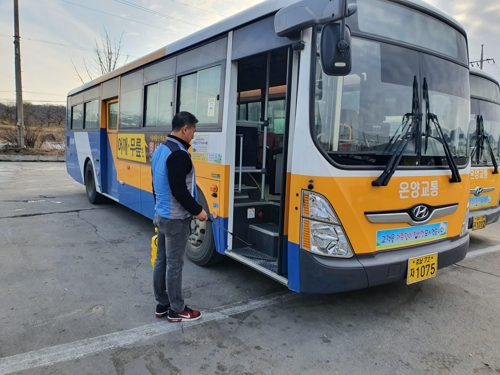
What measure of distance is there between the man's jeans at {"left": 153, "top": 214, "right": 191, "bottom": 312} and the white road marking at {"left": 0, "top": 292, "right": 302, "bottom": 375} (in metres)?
0.23

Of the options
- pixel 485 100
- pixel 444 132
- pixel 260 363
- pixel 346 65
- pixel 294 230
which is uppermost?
pixel 485 100

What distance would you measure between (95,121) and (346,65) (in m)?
6.71

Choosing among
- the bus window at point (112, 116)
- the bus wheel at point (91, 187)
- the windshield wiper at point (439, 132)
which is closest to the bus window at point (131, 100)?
the bus window at point (112, 116)

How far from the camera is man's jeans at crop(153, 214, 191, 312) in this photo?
307cm

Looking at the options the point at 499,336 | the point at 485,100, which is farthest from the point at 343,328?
the point at 485,100

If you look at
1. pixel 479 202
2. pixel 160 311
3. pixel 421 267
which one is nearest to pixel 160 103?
pixel 160 311

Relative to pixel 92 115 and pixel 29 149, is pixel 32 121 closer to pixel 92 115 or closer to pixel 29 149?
pixel 29 149

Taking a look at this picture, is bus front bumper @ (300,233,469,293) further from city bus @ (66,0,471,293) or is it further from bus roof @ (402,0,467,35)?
bus roof @ (402,0,467,35)

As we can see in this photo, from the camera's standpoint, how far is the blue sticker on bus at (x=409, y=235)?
122 inches

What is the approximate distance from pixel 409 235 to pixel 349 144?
1.03m

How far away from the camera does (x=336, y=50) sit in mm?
2615

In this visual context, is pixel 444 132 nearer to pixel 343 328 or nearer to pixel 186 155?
pixel 343 328

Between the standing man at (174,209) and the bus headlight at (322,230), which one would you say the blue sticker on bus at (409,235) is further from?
the standing man at (174,209)

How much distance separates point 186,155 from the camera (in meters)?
2.94
